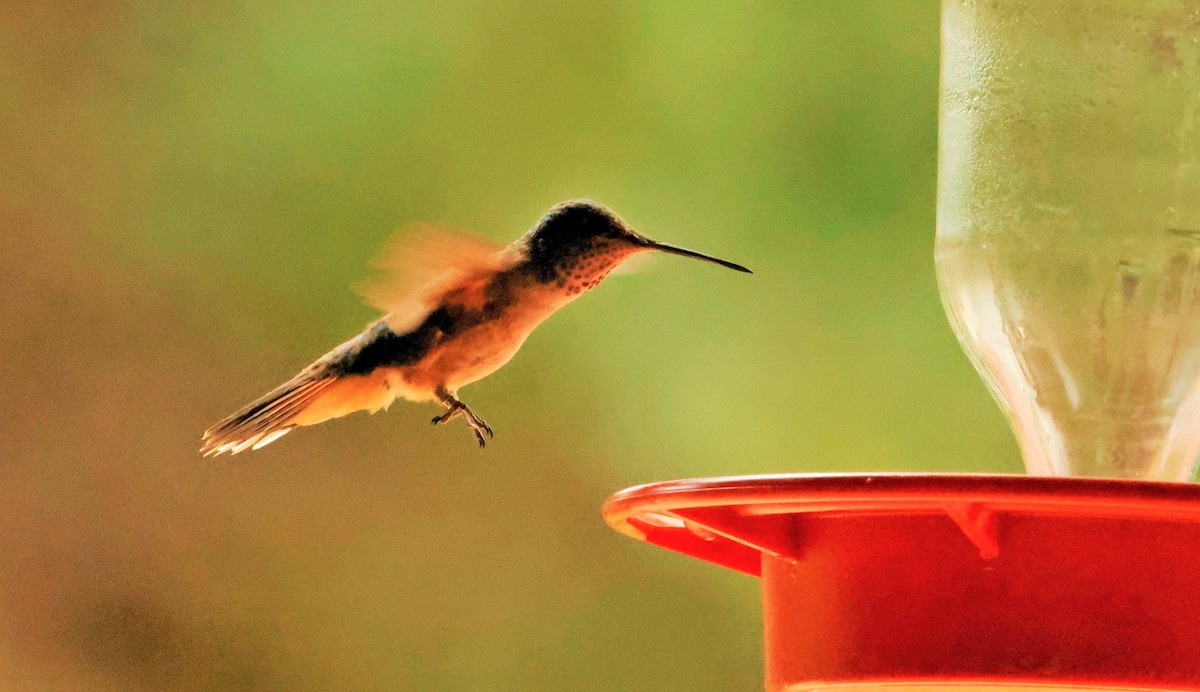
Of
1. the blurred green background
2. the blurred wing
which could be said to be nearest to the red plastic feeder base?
the blurred wing

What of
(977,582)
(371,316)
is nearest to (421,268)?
(977,582)

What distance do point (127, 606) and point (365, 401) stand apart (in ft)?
4.68

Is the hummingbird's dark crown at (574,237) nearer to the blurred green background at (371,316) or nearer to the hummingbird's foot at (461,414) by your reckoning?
the hummingbird's foot at (461,414)

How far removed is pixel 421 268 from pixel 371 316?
135 cm

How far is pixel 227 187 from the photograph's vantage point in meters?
3.14

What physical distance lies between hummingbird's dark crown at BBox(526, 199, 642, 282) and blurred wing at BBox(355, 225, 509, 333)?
0.06m

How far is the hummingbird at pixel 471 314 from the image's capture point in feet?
5.93

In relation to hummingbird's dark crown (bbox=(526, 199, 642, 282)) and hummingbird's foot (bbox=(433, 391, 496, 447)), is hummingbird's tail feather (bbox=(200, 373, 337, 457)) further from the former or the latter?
hummingbird's dark crown (bbox=(526, 199, 642, 282))

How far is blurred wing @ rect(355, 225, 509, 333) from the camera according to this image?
1.57m

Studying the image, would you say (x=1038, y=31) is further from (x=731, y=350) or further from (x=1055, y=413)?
(x=731, y=350)

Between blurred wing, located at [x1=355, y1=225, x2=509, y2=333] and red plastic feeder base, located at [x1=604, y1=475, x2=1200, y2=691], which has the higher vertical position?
blurred wing, located at [x1=355, y1=225, x2=509, y2=333]

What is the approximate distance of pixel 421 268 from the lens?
1.68 metres

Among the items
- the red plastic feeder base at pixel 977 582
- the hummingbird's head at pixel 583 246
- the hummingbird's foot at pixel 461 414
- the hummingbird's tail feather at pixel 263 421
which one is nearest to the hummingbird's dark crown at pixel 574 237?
the hummingbird's head at pixel 583 246

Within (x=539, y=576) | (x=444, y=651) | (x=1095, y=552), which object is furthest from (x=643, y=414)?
(x=1095, y=552)
